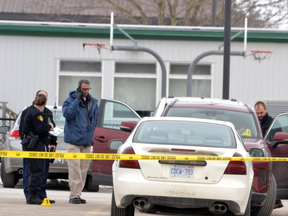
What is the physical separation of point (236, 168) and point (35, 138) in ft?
12.4

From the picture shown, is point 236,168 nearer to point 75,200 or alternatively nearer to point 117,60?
point 75,200

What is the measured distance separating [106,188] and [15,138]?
2661 millimetres

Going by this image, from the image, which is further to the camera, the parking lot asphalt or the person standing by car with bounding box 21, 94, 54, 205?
the person standing by car with bounding box 21, 94, 54, 205

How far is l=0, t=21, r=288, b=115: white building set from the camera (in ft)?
72.8

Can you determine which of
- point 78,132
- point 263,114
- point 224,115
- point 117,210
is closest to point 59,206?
point 78,132

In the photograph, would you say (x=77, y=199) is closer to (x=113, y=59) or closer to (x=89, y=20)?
(x=113, y=59)

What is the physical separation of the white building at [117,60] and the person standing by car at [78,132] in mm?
10344

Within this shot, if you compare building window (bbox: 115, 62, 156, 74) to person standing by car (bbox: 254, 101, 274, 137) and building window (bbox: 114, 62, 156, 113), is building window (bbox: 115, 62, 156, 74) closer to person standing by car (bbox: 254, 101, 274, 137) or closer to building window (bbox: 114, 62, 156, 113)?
building window (bbox: 114, 62, 156, 113)

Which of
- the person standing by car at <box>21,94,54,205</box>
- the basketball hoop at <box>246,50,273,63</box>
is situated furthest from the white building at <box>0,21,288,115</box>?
the person standing by car at <box>21,94,54,205</box>

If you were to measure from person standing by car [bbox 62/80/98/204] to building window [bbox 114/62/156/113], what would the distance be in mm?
10682

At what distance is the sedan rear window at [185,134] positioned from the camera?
29.4 feet

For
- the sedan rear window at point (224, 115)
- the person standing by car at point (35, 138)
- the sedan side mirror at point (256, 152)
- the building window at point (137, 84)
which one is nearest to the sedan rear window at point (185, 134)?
the sedan side mirror at point (256, 152)

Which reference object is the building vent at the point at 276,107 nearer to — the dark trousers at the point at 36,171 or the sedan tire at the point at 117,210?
the dark trousers at the point at 36,171

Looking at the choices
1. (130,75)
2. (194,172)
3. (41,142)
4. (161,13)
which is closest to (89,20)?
(161,13)
